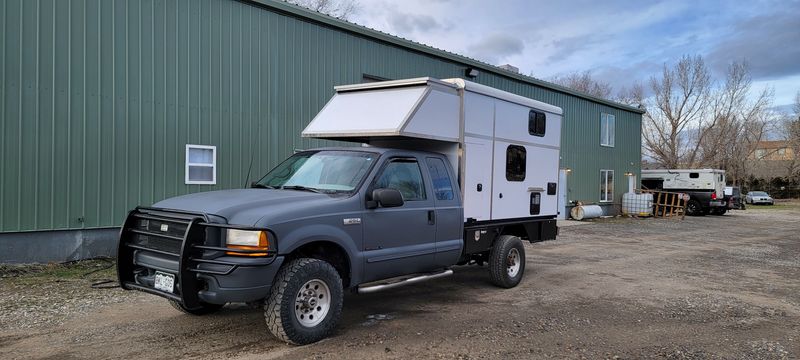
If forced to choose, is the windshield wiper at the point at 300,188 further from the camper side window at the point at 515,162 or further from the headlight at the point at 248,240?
the camper side window at the point at 515,162

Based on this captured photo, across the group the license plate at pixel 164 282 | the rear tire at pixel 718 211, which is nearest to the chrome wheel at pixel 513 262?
the license plate at pixel 164 282

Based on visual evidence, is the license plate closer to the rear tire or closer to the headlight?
the headlight

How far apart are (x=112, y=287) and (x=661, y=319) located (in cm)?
693

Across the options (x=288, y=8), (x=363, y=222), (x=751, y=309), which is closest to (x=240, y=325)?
(x=363, y=222)

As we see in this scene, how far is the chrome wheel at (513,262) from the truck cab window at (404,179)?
2.31m

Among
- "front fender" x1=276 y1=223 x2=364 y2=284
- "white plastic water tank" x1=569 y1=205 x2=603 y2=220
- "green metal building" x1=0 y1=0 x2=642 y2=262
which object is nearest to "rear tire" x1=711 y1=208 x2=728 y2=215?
"white plastic water tank" x1=569 y1=205 x2=603 y2=220

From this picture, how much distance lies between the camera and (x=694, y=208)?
27766 millimetres

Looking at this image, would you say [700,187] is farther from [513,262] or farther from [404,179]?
[404,179]

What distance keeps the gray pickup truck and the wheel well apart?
11mm

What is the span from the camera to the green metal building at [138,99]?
854 centimetres

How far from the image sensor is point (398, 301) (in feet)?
22.5

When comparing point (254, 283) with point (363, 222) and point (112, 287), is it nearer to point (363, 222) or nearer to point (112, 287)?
point (363, 222)

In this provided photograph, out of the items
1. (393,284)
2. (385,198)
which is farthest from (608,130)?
(385,198)

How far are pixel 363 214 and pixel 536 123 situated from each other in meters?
4.15
